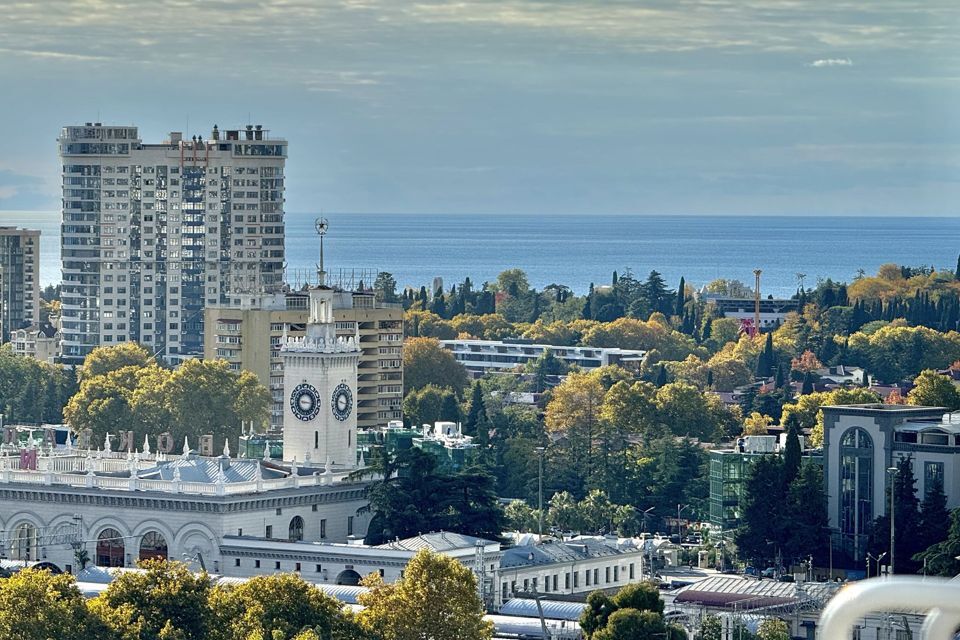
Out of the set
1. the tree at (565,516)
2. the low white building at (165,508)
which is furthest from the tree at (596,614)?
the tree at (565,516)

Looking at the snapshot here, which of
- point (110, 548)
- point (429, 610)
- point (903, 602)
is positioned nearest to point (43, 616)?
point (429, 610)

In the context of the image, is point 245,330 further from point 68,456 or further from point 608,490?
point 68,456

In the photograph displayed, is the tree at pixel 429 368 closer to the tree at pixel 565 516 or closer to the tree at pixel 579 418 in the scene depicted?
the tree at pixel 579 418

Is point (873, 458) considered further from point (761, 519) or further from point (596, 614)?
point (596, 614)

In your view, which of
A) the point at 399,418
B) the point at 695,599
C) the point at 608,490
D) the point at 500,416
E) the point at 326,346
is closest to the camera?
the point at 695,599

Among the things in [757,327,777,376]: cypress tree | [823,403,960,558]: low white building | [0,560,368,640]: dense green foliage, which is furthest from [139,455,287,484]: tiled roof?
[757,327,777,376]: cypress tree

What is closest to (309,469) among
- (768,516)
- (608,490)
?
(768,516)

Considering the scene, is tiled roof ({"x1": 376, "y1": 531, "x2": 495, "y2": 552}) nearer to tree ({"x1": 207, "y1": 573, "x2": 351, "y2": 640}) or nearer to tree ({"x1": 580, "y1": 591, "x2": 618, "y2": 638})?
tree ({"x1": 580, "y1": 591, "x2": 618, "y2": 638})

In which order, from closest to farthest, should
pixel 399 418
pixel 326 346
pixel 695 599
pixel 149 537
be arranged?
pixel 695 599, pixel 149 537, pixel 326 346, pixel 399 418
